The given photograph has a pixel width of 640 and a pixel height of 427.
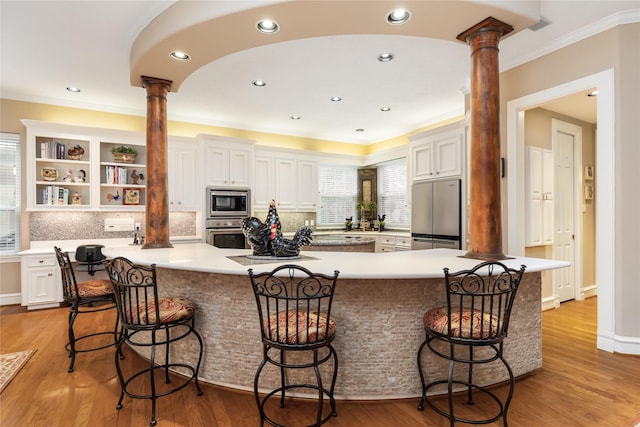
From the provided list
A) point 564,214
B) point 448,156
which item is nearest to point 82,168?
point 448,156

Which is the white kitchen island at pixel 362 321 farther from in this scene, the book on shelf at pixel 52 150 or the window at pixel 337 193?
the window at pixel 337 193

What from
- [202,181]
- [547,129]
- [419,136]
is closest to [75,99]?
[202,181]

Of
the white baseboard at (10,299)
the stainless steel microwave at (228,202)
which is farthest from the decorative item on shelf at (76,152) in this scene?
the white baseboard at (10,299)

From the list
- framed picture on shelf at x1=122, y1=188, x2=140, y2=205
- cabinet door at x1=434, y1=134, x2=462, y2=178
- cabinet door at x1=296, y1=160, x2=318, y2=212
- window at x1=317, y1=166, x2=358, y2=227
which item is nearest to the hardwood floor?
cabinet door at x1=434, y1=134, x2=462, y2=178

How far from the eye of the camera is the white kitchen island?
2.28 metres

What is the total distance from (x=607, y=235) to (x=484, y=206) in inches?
54.5

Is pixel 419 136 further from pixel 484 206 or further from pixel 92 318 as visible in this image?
pixel 92 318

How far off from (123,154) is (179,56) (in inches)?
110

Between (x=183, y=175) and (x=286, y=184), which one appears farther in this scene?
(x=286, y=184)

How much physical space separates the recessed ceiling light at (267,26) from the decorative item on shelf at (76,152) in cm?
382

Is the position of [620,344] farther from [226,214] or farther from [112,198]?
[112,198]

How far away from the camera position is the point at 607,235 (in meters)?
3.07

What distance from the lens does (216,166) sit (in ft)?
18.6

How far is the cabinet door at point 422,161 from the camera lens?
17.0 feet
